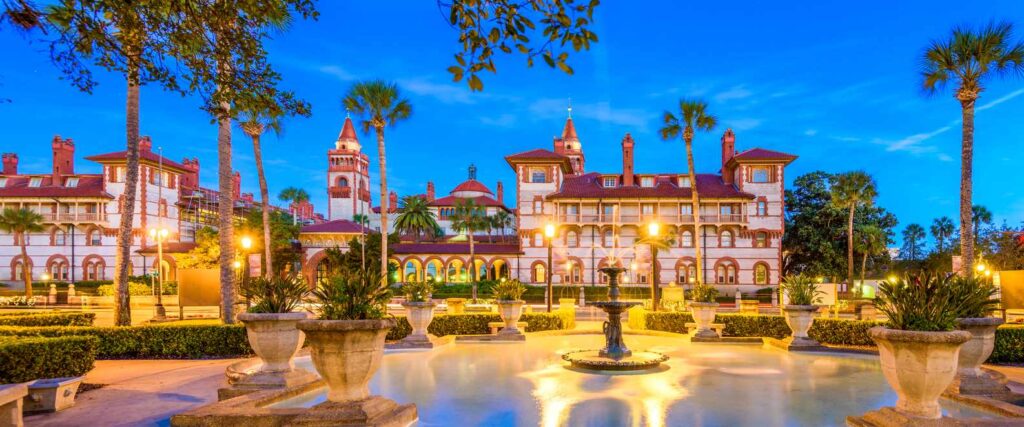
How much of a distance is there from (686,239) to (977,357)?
44.1 meters

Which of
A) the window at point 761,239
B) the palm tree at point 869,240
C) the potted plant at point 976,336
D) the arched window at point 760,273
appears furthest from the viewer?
the window at point 761,239

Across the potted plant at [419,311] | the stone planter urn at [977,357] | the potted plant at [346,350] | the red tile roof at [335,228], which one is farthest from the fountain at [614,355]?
the red tile roof at [335,228]

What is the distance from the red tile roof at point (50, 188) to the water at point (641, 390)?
54.3m

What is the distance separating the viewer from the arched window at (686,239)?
51.2 meters

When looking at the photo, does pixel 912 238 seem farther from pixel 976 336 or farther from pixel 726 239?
pixel 976 336

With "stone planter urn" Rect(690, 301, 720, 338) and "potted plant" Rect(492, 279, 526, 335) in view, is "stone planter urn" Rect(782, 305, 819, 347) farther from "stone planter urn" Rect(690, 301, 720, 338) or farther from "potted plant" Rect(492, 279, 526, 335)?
"potted plant" Rect(492, 279, 526, 335)

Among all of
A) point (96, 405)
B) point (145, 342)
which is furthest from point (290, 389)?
point (145, 342)

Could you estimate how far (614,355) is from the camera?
12.0 metres

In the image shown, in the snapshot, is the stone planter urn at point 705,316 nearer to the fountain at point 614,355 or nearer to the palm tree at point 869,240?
the fountain at point 614,355

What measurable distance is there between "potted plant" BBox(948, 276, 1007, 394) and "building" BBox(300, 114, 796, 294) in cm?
3983

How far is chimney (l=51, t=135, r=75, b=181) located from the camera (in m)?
55.0

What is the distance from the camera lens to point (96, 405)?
27.8 ft

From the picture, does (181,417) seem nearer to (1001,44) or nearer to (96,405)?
(96,405)

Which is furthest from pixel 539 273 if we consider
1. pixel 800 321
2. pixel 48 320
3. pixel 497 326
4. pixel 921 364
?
pixel 921 364
